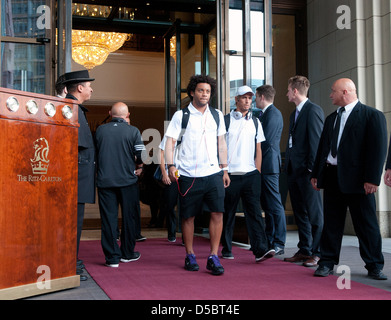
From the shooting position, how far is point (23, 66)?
5.67 meters

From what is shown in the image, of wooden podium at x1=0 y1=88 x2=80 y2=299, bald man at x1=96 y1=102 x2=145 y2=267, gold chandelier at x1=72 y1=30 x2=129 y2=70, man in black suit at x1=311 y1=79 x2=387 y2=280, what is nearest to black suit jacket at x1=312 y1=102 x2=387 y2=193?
man in black suit at x1=311 y1=79 x2=387 y2=280

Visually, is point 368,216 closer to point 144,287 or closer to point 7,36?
point 144,287

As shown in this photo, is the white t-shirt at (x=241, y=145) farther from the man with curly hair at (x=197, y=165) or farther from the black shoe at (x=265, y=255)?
the black shoe at (x=265, y=255)

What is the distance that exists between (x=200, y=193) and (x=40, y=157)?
55.3 inches

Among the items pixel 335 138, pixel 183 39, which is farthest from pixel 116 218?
pixel 183 39

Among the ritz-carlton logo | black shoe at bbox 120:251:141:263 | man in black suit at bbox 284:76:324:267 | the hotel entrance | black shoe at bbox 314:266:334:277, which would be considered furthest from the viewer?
the hotel entrance

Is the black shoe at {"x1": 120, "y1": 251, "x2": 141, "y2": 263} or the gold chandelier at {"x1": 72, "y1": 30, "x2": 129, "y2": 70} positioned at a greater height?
the gold chandelier at {"x1": 72, "y1": 30, "x2": 129, "y2": 70}

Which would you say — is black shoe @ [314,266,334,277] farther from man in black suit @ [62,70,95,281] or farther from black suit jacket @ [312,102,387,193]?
man in black suit @ [62,70,95,281]

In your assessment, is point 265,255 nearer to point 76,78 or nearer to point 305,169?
point 305,169

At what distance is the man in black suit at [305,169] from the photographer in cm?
451

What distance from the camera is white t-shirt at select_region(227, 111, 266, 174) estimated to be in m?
4.70

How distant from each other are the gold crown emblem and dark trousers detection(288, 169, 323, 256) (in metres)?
2.31
